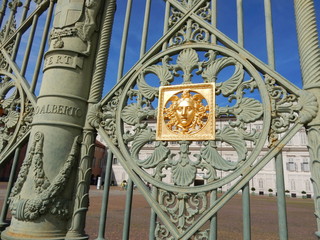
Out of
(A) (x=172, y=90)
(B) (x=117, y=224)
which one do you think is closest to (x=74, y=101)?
(A) (x=172, y=90)

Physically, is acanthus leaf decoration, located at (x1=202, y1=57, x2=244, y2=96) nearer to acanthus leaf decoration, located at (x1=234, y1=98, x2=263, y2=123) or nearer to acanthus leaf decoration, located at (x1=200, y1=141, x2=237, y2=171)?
acanthus leaf decoration, located at (x1=234, y1=98, x2=263, y2=123)

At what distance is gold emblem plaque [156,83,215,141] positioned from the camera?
255 centimetres

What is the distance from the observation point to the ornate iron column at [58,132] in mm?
2652

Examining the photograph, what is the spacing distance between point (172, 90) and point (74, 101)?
1318 millimetres

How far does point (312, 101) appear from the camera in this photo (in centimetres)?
221

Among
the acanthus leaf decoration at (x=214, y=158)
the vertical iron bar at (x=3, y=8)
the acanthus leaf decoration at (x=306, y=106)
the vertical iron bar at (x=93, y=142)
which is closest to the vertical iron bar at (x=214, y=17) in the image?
the acanthus leaf decoration at (x=306, y=106)

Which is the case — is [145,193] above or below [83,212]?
above

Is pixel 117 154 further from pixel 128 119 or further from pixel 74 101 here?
pixel 74 101

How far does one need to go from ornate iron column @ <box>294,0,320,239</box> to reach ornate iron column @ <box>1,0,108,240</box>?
2608 millimetres

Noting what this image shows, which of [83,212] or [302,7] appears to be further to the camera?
[83,212]

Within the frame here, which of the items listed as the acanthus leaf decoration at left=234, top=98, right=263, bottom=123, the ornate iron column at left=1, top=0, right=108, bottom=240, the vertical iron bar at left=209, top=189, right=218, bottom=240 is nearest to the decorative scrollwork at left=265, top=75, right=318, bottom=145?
the acanthus leaf decoration at left=234, top=98, right=263, bottom=123

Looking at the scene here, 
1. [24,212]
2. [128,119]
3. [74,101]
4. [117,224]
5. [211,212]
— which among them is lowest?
[117,224]

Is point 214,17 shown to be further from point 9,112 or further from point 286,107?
point 9,112

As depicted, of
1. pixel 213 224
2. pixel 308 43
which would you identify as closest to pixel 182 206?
pixel 213 224
